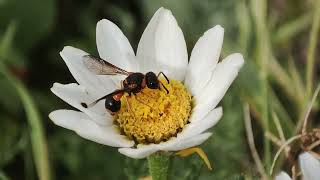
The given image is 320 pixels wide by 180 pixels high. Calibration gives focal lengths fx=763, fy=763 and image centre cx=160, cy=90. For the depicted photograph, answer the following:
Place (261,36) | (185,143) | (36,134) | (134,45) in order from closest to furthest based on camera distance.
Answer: (185,143)
(36,134)
(261,36)
(134,45)

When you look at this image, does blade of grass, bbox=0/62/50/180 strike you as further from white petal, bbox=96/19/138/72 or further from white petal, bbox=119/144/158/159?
white petal, bbox=119/144/158/159

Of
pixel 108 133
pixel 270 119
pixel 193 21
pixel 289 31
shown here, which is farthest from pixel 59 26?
pixel 108 133

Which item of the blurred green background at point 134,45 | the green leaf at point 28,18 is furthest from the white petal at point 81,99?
the green leaf at point 28,18

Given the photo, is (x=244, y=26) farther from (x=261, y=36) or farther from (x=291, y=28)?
(x=291, y=28)

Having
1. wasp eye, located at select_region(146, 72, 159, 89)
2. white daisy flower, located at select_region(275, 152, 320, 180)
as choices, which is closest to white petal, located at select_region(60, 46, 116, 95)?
wasp eye, located at select_region(146, 72, 159, 89)

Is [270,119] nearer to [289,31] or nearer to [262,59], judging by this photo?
[262,59]

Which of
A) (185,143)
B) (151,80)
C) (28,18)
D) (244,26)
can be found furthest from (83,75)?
(28,18)
